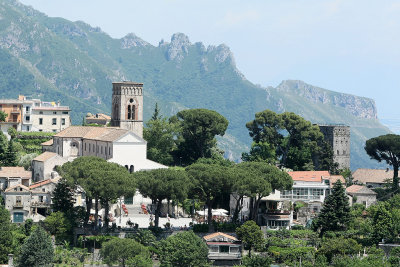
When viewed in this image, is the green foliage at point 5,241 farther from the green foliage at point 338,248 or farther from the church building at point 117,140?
the green foliage at point 338,248

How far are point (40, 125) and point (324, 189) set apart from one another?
44.4 metres

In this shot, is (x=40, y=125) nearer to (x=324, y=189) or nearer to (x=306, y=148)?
(x=306, y=148)

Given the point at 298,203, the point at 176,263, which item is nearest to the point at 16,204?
the point at 176,263

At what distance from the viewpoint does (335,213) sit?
78750 millimetres

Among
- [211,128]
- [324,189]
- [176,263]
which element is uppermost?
[211,128]

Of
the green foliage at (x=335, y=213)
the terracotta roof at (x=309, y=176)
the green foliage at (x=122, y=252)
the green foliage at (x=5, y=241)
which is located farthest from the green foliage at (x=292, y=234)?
the green foliage at (x=5, y=241)

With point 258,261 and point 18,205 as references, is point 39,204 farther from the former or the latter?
point 258,261

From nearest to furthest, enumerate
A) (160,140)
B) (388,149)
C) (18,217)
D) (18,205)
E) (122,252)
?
(122,252)
(18,217)
(18,205)
(388,149)
(160,140)

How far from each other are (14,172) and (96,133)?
14.0m

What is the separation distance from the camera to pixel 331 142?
112 metres

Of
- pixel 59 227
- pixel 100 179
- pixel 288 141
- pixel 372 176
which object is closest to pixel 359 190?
pixel 372 176

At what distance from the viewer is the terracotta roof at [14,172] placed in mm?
83438

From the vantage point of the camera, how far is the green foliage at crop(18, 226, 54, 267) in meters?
66.9

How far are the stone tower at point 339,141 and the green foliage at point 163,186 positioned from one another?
38.8 metres
